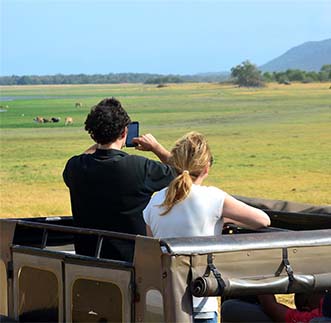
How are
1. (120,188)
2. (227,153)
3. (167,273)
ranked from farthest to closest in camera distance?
(227,153), (120,188), (167,273)

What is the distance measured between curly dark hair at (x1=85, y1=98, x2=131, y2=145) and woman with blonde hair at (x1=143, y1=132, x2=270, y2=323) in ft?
1.44

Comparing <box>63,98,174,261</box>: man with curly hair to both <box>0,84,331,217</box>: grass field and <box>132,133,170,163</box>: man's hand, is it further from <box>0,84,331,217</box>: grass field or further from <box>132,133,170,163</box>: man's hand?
<box>0,84,331,217</box>: grass field

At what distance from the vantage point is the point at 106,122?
13.9 feet

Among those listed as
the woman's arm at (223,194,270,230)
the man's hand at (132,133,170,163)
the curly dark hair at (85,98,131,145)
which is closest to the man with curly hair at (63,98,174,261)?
the curly dark hair at (85,98,131,145)

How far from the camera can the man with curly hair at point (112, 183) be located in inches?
162

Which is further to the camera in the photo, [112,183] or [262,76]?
[262,76]

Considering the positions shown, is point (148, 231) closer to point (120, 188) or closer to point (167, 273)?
point (120, 188)

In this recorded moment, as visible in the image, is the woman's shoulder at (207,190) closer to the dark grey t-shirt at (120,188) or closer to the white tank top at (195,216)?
the white tank top at (195,216)

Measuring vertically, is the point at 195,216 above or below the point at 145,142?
below

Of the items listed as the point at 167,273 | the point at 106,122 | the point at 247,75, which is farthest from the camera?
the point at 247,75

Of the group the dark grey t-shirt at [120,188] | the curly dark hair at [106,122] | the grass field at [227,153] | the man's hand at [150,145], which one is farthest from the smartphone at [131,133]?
the grass field at [227,153]

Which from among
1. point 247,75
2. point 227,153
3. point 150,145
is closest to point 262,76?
point 247,75

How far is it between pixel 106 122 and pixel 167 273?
1.12 metres

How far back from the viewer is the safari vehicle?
333 cm
